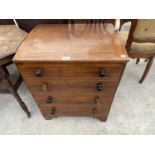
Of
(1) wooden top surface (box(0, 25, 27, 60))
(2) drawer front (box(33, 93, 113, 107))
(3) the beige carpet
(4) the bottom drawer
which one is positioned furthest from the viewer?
(3) the beige carpet

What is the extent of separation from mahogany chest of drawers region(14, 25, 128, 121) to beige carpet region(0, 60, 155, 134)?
34cm

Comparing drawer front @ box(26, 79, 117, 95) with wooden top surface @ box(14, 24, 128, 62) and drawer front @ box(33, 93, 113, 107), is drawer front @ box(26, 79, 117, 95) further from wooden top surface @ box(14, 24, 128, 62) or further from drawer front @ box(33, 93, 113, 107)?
wooden top surface @ box(14, 24, 128, 62)

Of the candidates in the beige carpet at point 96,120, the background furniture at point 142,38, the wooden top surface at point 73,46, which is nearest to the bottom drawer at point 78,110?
the beige carpet at point 96,120

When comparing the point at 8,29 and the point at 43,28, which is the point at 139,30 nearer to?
the point at 43,28

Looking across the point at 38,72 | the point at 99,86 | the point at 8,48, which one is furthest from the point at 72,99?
the point at 8,48

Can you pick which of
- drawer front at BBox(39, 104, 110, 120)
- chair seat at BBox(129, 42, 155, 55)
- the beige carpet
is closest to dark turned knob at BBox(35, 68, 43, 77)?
drawer front at BBox(39, 104, 110, 120)

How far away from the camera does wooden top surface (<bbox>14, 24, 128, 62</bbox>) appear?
0.75 meters

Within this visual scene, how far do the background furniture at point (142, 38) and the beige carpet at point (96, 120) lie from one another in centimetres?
47

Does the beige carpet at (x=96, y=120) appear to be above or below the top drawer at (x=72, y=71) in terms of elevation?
below

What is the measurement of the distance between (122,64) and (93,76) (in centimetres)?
18

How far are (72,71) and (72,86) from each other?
0.16 meters

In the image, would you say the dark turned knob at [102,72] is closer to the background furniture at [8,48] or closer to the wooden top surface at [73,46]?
the wooden top surface at [73,46]

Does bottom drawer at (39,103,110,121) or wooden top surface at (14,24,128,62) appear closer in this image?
wooden top surface at (14,24,128,62)

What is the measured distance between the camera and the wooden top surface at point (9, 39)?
2.93 feet
